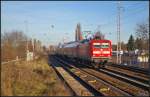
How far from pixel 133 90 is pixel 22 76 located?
8.12 meters

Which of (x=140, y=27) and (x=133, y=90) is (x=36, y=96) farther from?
(x=140, y=27)

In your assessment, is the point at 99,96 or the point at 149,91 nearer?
the point at 99,96

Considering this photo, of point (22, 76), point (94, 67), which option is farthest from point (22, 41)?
point (22, 76)

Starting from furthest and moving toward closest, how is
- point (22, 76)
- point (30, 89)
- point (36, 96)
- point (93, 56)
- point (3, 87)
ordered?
point (93, 56) → point (22, 76) → point (30, 89) → point (3, 87) → point (36, 96)

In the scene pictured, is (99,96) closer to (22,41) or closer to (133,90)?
(133,90)

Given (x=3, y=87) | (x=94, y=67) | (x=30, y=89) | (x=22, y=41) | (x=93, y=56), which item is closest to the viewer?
(x=3, y=87)

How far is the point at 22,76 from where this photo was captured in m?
22.5

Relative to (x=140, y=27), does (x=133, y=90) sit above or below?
below

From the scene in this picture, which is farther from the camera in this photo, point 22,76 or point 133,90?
point 22,76

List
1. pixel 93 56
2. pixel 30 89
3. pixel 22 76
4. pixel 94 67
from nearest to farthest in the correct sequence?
pixel 30 89, pixel 22 76, pixel 93 56, pixel 94 67

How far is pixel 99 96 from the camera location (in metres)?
16.0

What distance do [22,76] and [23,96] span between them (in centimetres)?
843

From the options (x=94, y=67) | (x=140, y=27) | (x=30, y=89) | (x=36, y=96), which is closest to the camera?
(x=36, y=96)

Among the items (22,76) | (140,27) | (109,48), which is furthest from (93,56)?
(140,27)
